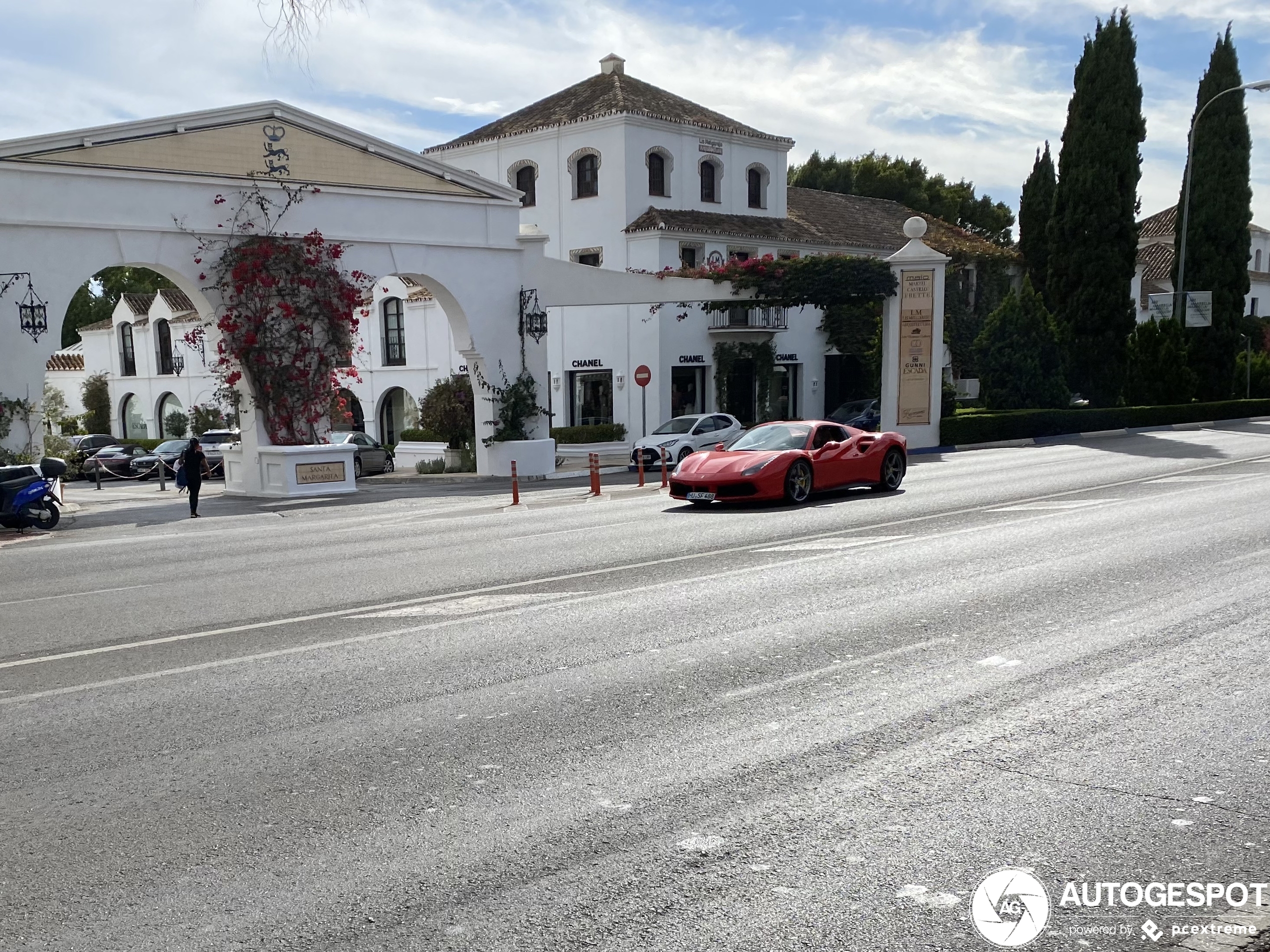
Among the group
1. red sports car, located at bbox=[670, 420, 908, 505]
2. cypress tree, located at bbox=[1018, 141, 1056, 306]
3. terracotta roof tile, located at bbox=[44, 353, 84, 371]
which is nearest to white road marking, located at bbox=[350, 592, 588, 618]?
red sports car, located at bbox=[670, 420, 908, 505]

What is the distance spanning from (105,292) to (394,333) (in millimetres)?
47716

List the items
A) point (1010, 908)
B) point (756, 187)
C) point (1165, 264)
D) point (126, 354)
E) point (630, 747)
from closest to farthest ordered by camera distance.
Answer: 1. point (1010, 908)
2. point (630, 747)
3. point (756, 187)
4. point (126, 354)
5. point (1165, 264)

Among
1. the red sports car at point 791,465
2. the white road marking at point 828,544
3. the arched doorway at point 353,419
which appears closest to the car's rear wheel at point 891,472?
the red sports car at point 791,465

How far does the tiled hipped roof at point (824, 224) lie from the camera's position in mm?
41219

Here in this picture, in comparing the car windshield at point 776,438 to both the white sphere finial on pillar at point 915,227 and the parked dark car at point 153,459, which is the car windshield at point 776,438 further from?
the parked dark car at point 153,459

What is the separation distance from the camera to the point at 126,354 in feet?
181

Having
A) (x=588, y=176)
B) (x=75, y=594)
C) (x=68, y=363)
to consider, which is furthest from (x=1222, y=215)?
(x=68, y=363)

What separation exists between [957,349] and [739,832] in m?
44.4

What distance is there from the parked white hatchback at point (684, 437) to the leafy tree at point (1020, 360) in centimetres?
888

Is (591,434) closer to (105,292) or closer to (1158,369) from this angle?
(1158,369)

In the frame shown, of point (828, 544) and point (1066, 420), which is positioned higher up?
point (1066, 420)

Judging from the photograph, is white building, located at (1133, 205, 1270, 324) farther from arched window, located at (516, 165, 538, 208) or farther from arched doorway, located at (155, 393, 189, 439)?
arched doorway, located at (155, 393, 189, 439)

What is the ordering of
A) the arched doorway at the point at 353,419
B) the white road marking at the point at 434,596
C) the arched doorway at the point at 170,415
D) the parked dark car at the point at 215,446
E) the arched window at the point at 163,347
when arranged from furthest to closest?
the arched window at the point at 163,347 → the arched doorway at the point at 170,415 → the arched doorway at the point at 353,419 → the parked dark car at the point at 215,446 → the white road marking at the point at 434,596
